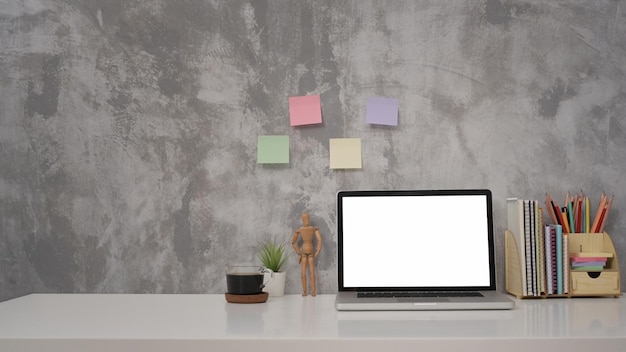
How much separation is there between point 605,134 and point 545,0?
0.41 metres

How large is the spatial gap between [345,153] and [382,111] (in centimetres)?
16

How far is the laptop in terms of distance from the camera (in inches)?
68.1

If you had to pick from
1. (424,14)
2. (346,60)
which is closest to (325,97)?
(346,60)

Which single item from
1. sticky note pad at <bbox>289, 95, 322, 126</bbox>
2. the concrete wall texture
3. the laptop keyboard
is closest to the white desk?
the laptop keyboard

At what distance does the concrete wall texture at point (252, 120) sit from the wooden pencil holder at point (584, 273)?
0.08 m

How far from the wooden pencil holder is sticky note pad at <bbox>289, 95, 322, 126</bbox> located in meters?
0.61

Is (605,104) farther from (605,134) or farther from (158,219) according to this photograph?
(158,219)

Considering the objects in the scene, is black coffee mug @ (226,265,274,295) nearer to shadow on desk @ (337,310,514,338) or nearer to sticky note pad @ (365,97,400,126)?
shadow on desk @ (337,310,514,338)

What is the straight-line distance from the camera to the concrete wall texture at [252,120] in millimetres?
1863

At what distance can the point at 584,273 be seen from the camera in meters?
1.71

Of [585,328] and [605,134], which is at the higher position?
[605,134]

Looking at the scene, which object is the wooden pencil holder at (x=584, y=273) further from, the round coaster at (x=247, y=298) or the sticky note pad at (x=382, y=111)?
the round coaster at (x=247, y=298)

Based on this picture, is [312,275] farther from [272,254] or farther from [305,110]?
[305,110]

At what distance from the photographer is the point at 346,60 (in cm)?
189
